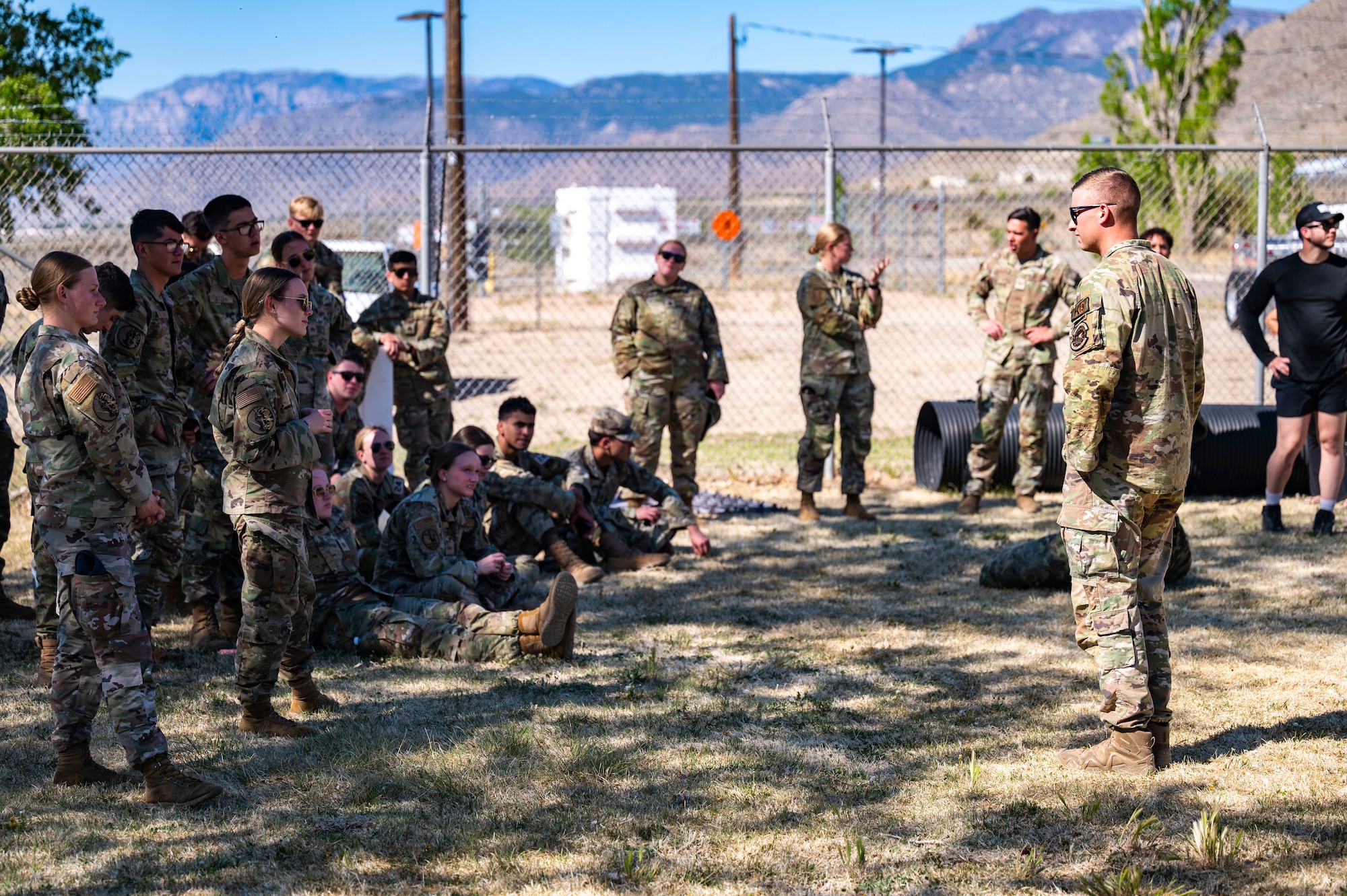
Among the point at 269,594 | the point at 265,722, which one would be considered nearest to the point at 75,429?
the point at 269,594

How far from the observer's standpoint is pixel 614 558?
760cm

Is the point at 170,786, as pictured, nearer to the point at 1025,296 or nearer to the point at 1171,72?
the point at 1025,296

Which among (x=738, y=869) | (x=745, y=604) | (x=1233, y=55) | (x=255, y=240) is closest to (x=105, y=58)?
(x=255, y=240)

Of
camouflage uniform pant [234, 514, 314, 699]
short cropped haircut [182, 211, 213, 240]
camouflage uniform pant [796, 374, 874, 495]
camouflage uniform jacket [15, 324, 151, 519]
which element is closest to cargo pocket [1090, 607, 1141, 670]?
camouflage uniform pant [234, 514, 314, 699]

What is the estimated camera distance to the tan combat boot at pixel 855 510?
896cm

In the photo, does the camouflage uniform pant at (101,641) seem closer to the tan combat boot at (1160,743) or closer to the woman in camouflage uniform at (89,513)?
the woman in camouflage uniform at (89,513)

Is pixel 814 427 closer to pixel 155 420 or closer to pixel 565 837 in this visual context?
pixel 155 420

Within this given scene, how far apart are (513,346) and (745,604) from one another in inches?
490

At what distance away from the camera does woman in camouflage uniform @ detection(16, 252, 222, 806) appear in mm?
3891

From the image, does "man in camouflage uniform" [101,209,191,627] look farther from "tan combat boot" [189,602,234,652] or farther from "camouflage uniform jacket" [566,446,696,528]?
"camouflage uniform jacket" [566,446,696,528]

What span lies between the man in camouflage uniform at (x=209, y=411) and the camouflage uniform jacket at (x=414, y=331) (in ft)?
7.39

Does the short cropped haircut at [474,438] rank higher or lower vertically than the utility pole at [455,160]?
lower

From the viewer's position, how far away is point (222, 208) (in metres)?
5.68

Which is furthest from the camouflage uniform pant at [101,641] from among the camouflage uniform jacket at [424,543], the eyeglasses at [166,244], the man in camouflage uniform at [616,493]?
the man in camouflage uniform at [616,493]
